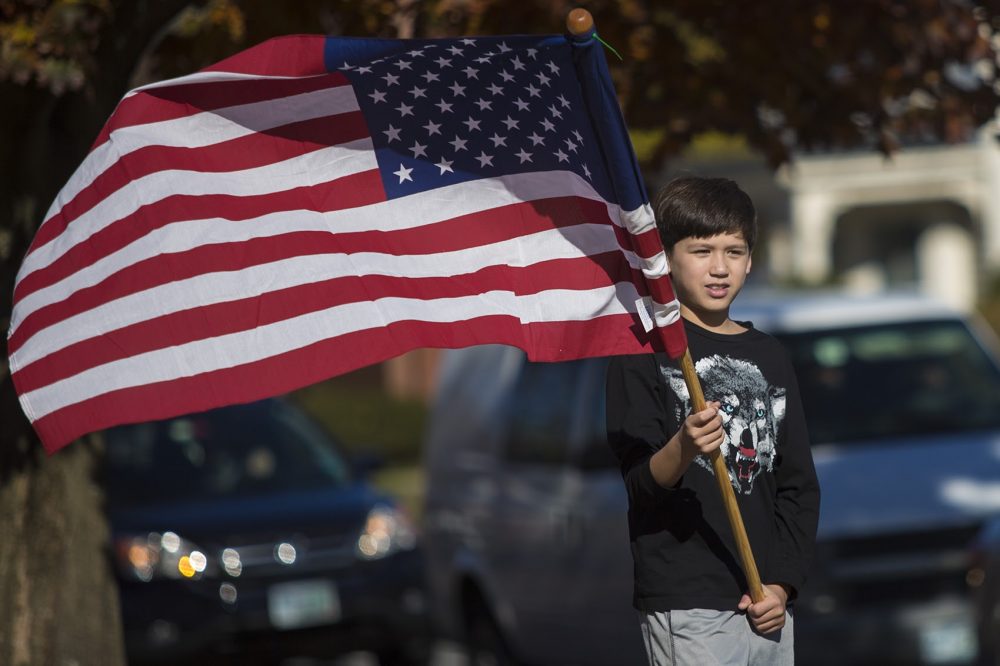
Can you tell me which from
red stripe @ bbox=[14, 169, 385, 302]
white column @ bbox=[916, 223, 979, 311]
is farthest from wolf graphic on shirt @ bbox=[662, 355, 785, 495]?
white column @ bbox=[916, 223, 979, 311]

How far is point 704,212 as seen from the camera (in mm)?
4258

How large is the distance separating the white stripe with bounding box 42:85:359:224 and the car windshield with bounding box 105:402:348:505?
224 inches

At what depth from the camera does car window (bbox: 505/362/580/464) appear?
8898 millimetres

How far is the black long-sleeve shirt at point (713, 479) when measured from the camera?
421 cm

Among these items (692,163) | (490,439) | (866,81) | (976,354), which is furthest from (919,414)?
(692,163)

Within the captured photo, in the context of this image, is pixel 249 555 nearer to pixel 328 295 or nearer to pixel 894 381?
pixel 894 381

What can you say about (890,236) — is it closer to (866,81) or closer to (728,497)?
(866,81)

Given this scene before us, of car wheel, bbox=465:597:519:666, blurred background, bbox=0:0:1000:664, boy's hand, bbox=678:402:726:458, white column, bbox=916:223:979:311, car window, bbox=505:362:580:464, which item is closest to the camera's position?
boy's hand, bbox=678:402:726:458

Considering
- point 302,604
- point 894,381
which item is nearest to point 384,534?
point 302,604

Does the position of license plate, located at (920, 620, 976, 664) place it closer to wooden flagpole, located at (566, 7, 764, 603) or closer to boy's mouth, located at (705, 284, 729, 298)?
wooden flagpole, located at (566, 7, 764, 603)

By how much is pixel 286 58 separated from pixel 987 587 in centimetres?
414

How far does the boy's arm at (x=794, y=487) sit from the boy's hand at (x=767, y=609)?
0.09m

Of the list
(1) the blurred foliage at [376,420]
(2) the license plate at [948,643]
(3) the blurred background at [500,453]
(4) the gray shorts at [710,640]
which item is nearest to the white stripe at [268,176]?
(4) the gray shorts at [710,640]

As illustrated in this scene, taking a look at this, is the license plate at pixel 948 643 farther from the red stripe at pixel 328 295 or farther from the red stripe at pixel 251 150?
the red stripe at pixel 251 150
